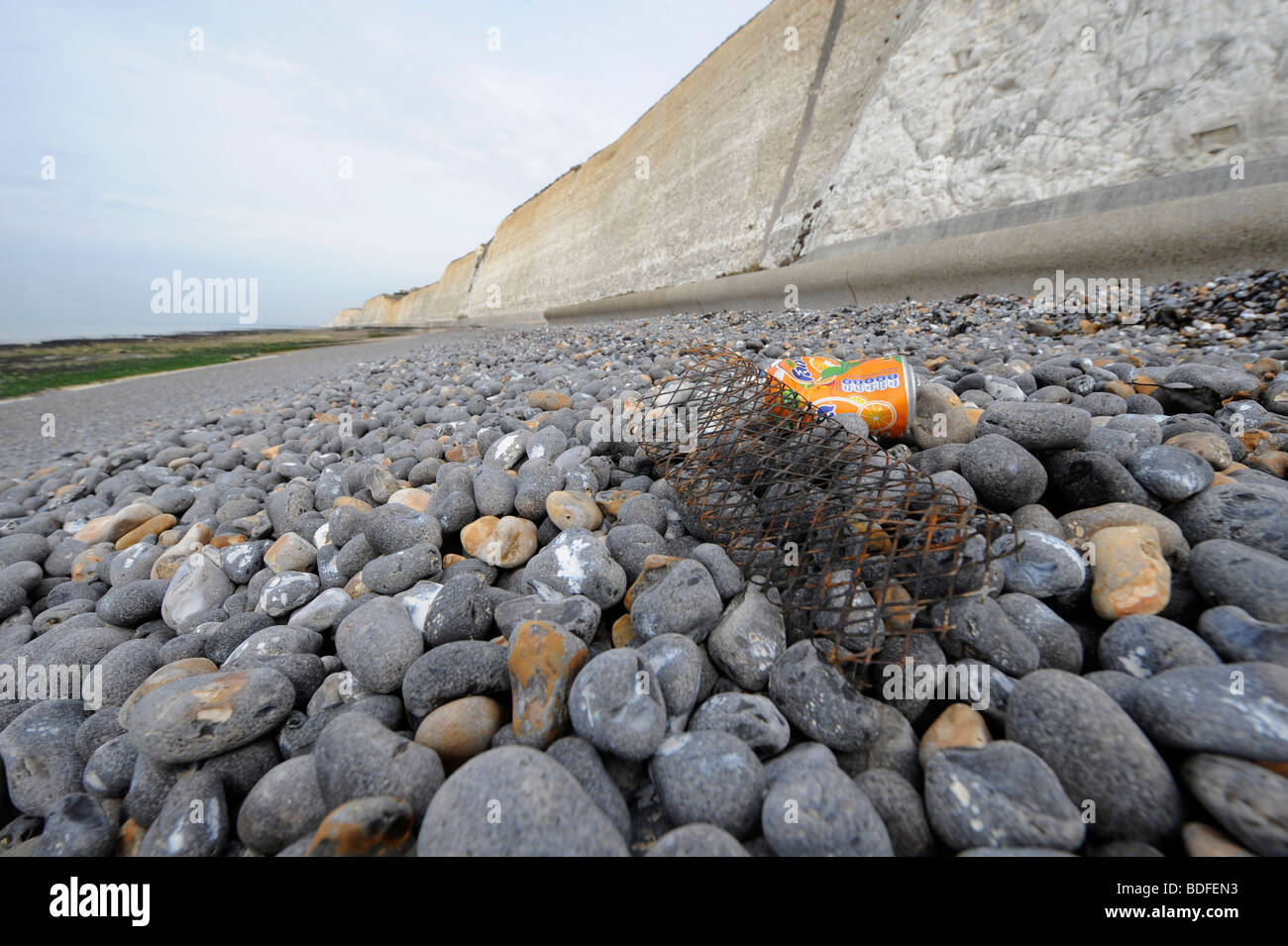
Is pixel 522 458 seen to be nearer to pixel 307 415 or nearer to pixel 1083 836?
pixel 1083 836

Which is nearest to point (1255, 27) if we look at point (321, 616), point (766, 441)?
point (766, 441)

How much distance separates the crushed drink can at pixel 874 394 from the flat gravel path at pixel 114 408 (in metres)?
5.27

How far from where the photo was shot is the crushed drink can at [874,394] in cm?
175

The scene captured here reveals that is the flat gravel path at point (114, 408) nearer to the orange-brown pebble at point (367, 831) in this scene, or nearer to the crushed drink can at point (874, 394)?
the orange-brown pebble at point (367, 831)

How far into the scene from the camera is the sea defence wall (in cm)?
441

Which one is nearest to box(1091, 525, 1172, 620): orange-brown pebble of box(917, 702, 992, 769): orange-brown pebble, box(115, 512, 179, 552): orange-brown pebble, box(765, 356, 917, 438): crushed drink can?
box(917, 702, 992, 769): orange-brown pebble

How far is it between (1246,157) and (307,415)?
8232 millimetres

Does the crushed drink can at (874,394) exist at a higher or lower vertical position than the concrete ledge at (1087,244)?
lower

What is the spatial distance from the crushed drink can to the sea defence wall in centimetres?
435

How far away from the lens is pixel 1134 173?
16.7ft

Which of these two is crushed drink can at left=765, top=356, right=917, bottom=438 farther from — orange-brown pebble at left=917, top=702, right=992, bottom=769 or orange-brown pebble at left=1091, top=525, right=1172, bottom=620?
orange-brown pebble at left=917, top=702, right=992, bottom=769

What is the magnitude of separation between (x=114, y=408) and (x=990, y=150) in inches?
459

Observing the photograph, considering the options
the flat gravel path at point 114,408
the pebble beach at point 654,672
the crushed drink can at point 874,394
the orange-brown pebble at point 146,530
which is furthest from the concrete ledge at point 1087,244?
the flat gravel path at point 114,408

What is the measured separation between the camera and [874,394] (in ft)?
5.79
